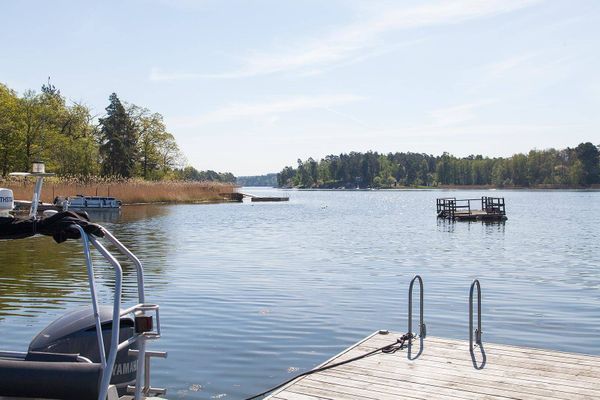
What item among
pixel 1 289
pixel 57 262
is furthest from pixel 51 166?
pixel 1 289

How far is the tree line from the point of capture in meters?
68.2

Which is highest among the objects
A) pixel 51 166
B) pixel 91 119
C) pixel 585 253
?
pixel 91 119

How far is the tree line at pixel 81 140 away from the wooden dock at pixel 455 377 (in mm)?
64209

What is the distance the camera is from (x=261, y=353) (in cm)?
1195

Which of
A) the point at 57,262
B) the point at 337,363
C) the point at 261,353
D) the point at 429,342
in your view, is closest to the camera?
the point at 337,363

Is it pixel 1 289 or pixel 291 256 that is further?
pixel 291 256

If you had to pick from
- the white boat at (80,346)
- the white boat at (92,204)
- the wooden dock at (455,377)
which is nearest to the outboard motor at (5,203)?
the white boat at (80,346)

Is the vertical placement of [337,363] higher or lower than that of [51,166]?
lower

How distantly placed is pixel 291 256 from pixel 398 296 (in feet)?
34.5

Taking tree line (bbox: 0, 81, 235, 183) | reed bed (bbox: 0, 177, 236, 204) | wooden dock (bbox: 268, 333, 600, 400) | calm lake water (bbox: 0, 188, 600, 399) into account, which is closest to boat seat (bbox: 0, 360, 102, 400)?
wooden dock (bbox: 268, 333, 600, 400)

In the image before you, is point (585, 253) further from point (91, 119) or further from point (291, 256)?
point (91, 119)

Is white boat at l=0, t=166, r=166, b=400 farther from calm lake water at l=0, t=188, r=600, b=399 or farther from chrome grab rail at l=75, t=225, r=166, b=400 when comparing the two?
calm lake water at l=0, t=188, r=600, b=399

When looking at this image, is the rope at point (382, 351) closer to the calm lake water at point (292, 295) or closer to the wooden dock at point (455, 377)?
the wooden dock at point (455, 377)

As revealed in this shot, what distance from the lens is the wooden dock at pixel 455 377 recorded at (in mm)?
7941
